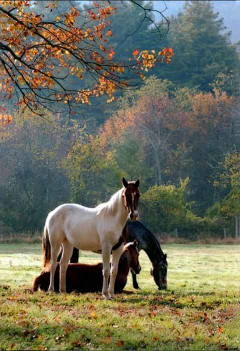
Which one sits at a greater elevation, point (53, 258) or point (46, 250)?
point (46, 250)

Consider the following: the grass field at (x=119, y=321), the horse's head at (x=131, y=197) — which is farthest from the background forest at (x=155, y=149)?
the horse's head at (x=131, y=197)

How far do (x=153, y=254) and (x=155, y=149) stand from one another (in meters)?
47.8

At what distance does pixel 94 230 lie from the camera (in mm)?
13367

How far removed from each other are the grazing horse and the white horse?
2.53 m

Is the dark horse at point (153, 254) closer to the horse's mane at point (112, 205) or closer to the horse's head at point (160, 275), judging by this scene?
the horse's head at point (160, 275)

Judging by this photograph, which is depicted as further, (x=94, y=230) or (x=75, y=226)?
(x=75, y=226)

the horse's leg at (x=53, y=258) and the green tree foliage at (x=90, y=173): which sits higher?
the green tree foliage at (x=90, y=173)

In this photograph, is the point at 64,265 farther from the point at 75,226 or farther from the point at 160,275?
the point at 160,275

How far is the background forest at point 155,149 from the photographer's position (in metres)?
A: 56.2

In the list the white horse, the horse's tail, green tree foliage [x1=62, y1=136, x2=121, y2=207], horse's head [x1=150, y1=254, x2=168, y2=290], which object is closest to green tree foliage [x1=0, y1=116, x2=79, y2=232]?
green tree foliage [x1=62, y1=136, x2=121, y2=207]

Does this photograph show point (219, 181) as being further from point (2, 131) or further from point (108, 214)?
point (108, 214)

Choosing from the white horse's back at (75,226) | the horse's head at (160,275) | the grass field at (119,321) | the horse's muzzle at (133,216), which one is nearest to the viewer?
the grass field at (119,321)

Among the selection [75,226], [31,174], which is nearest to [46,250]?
[75,226]

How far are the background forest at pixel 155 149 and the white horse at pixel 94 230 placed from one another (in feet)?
A: 123
